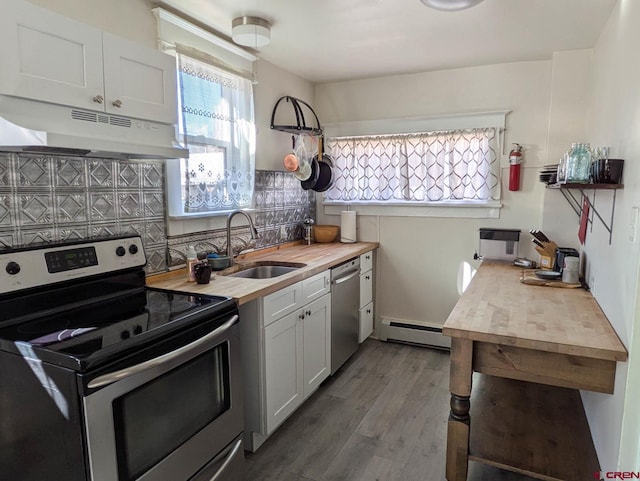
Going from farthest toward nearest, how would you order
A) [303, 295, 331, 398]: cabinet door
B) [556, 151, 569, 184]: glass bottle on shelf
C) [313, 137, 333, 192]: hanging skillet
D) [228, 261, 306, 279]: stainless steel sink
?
[313, 137, 333, 192]: hanging skillet, [228, 261, 306, 279]: stainless steel sink, [303, 295, 331, 398]: cabinet door, [556, 151, 569, 184]: glass bottle on shelf

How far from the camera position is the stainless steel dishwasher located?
115 inches

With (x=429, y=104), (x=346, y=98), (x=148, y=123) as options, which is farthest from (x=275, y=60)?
(x=148, y=123)

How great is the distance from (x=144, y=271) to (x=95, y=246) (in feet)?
1.03

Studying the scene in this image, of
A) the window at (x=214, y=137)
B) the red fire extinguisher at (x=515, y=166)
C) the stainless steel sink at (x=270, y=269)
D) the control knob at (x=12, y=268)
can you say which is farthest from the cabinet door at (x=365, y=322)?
the control knob at (x=12, y=268)

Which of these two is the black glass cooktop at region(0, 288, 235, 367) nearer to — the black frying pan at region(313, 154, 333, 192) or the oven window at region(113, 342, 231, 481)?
the oven window at region(113, 342, 231, 481)

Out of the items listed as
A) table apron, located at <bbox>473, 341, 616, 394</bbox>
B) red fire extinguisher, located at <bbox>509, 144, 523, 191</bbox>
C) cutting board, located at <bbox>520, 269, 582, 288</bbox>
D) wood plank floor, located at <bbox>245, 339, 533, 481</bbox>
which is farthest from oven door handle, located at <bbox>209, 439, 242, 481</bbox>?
red fire extinguisher, located at <bbox>509, 144, 523, 191</bbox>

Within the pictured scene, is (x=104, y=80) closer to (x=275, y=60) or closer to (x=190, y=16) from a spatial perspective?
(x=190, y=16)

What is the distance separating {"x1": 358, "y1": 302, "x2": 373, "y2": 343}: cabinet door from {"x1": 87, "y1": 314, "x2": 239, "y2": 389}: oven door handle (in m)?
1.89

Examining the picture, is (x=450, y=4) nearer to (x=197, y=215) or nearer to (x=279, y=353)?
(x=197, y=215)

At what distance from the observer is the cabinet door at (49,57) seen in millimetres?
1289

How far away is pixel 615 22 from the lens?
2.13 m

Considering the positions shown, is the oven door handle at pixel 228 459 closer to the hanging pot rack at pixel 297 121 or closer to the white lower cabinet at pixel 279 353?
the white lower cabinet at pixel 279 353

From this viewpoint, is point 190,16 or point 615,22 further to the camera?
point 190,16

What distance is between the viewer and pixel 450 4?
6.54 ft
